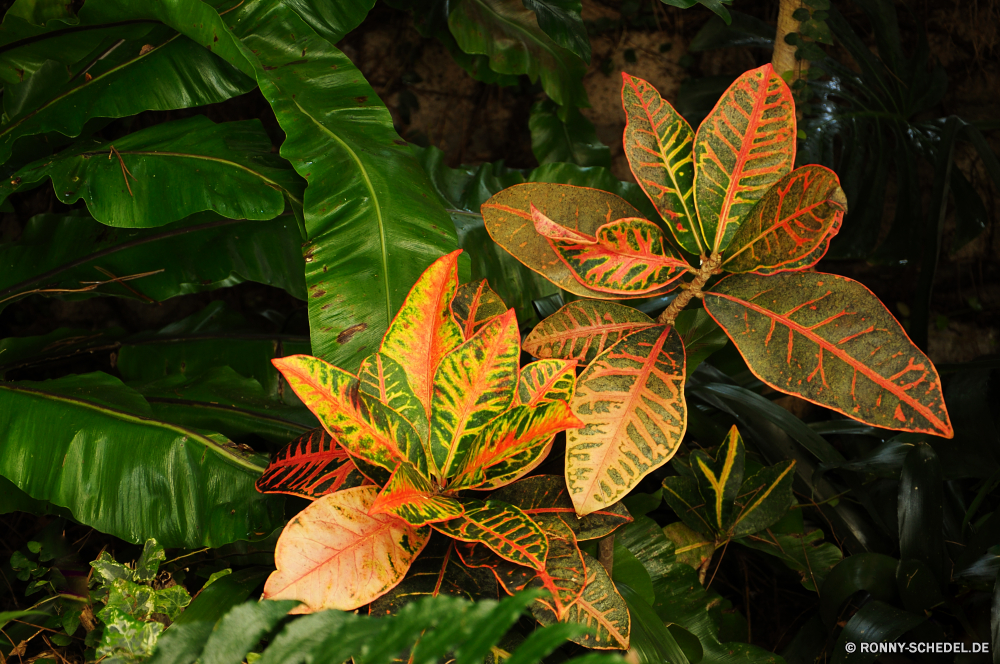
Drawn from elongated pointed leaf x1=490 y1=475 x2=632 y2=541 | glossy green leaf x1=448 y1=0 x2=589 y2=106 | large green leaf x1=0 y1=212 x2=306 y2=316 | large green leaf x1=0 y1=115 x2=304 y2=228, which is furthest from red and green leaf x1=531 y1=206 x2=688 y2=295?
glossy green leaf x1=448 y1=0 x2=589 y2=106

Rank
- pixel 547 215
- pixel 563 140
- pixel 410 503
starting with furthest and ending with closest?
pixel 563 140 < pixel 547 215 < pixel 410 503

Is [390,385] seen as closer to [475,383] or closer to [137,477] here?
[475,383]

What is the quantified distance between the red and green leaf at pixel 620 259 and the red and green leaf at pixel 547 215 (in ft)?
0.10

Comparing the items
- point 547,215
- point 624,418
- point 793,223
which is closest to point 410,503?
point 624,418

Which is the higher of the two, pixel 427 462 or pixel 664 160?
pixel 664 160

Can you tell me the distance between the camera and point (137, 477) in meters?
0.84

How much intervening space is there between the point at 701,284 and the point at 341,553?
0.46 m

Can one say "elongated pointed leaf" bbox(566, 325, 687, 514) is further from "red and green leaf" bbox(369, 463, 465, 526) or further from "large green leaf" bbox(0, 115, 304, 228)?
"large green leaf" bbox(0, 115, 304, 228)

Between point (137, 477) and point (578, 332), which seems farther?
point (137, 477)

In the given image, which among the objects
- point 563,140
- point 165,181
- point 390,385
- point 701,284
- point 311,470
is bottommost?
point 311,470

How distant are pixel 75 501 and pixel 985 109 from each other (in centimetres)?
242

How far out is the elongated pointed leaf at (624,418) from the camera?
0.56m

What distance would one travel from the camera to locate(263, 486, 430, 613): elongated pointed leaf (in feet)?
1.70

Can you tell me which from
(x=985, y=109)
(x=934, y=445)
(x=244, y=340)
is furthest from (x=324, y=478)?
(x=985, y=109)
